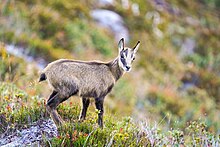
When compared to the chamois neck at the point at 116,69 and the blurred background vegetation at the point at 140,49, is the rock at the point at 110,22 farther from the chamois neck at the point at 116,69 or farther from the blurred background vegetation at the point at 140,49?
the chamois neck at the point at 116,69

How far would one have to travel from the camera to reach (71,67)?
6.32m

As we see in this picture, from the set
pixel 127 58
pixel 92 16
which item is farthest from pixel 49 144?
pixel 92 16

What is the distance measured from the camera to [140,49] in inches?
850

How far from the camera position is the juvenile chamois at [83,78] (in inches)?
240

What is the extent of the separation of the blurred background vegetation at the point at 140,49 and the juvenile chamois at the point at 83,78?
235cm

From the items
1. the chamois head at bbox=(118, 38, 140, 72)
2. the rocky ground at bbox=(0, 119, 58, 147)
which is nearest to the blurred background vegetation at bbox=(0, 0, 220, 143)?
the chamois head at bbox=(118, 38, 140, 72)

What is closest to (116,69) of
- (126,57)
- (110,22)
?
(126,57)

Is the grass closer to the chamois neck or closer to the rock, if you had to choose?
the chamois neck

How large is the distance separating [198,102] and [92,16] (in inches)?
270

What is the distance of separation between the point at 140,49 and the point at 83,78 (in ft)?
50.2

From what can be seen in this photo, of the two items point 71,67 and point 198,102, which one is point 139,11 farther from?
point 71,67

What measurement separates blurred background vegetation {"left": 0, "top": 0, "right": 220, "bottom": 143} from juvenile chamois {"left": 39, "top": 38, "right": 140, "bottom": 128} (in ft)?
7.72

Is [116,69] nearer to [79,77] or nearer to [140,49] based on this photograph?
[79,77]

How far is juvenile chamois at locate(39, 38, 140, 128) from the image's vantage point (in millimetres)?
6105
